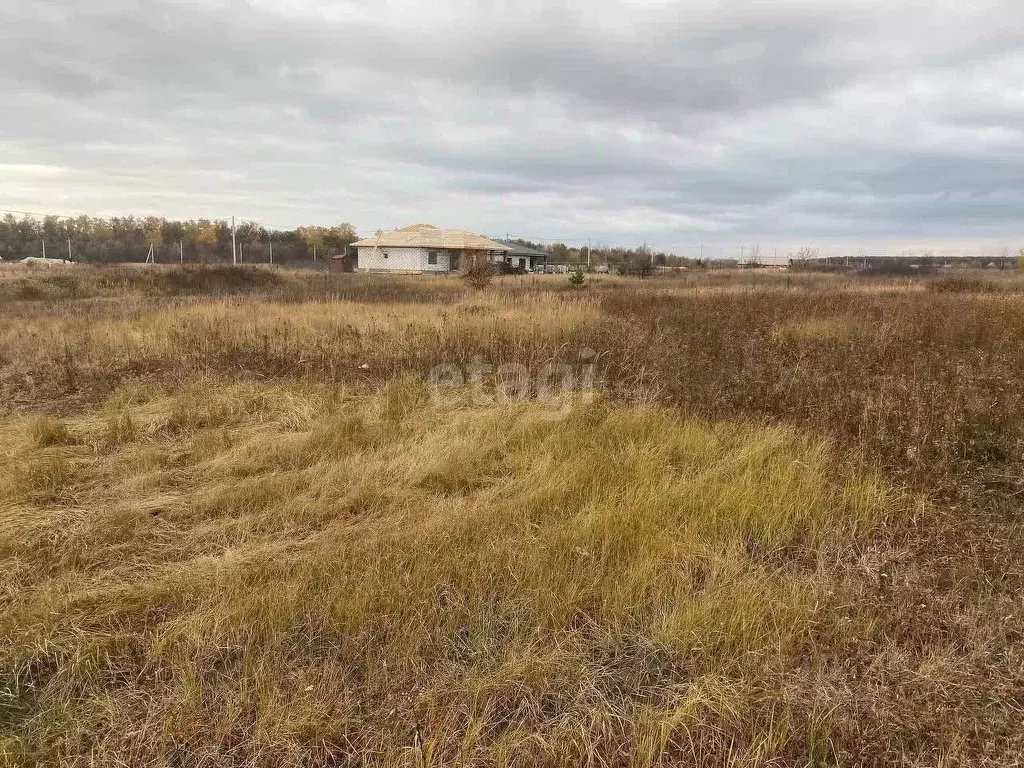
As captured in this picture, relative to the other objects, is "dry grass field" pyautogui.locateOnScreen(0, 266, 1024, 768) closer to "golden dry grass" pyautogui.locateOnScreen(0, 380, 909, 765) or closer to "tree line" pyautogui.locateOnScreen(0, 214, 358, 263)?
"golden dry grass" pyautogui.locateOnScreen(0, 380, 909, 765)

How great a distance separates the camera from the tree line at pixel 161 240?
5397 centimetres

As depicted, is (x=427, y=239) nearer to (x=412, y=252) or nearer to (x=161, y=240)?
(x=412, y=252)

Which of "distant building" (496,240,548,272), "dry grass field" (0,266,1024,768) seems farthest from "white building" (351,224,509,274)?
"dry grass field" (0,266,1024,768)

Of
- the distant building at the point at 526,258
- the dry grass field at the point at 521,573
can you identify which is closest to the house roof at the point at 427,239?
the distant building at the point at 526,258

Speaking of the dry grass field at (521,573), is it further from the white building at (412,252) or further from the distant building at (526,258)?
the distant building at (526,258)

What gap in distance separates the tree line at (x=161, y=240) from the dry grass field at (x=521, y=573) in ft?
163

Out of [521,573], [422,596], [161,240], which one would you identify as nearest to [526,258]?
[161,240]

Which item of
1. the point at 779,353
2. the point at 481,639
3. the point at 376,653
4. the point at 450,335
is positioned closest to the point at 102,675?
the point at 376,653

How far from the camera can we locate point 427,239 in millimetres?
45062

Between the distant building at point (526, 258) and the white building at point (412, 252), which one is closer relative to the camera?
the white building at point (412, 252)

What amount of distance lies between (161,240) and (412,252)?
39650mm

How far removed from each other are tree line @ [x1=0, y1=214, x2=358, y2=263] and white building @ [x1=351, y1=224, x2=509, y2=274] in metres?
13.8

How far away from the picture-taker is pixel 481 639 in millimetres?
2303

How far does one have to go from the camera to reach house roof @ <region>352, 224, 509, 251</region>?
143ft
